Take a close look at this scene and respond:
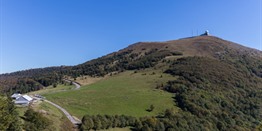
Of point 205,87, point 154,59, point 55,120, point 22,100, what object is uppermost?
point 154,59

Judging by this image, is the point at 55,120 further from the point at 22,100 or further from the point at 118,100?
the point at 118,100

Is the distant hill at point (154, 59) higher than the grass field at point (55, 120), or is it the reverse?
the distant hill at point (154, 59)

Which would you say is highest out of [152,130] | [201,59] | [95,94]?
[201,59]

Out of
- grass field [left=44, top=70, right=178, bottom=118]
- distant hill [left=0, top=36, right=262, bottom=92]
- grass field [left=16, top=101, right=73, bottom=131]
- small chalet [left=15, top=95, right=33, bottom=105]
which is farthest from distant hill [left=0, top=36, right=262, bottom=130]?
small chalet [left=15, top=95, right=33, bottom=105]

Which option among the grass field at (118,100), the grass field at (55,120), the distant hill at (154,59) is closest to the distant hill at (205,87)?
the distant hill at (154,59)

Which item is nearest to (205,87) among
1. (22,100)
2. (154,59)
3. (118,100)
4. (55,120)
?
(118,100)

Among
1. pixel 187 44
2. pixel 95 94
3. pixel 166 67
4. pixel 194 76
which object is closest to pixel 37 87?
pixel 95 94

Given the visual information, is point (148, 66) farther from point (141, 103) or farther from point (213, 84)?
point (141, 103)

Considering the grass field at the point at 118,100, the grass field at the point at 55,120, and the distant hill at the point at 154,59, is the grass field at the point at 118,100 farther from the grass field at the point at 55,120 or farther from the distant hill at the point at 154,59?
the distant hill at the point at 154,59
